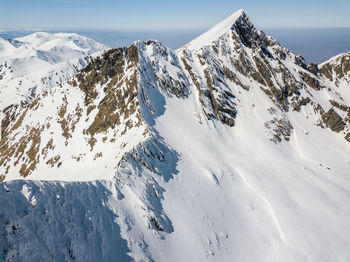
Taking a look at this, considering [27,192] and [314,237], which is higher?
[27,192]

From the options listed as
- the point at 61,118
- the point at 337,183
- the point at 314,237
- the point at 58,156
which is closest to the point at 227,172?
the point at 314,237

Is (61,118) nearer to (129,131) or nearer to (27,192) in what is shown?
(129,131)

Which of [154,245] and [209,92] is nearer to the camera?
[154,245]

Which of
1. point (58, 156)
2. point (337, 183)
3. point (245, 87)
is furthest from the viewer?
point (245, 87)

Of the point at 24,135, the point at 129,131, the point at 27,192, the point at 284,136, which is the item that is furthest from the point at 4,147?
the point at 284,136

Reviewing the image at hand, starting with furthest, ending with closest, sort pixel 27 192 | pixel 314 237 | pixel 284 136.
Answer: pixel 284 136 < pixel 314 237 < pixel 27 192

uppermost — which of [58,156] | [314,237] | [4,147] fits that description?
[314,237]
